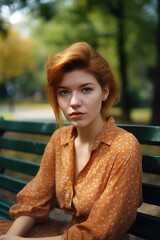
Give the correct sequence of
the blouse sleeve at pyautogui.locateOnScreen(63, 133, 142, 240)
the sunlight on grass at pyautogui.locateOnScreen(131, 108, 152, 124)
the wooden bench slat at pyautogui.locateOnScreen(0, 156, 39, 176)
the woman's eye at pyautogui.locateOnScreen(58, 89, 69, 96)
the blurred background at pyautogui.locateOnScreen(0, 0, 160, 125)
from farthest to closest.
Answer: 1. the sunlight on grass at pyautogui.locateOnScreen(131, 108, 152, 124)
2. the blurred background at pyautogui.locateOnScreen(0, 0, 160, 125)
3. the wooden bench slat at pyautogui.locateOnScreen(0, 156, 39, 176)
4. the woman's eye at pyautogui.locateOnScreen(58, 89, 69, 96)
5. the blouse sleeve at pyautogui.locateOnScreen(63, 133, 142, 240)

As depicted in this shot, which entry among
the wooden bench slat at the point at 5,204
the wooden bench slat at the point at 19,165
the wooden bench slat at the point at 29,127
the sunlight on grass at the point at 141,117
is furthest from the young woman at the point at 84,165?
the sunlight on grass at the point at 141,117

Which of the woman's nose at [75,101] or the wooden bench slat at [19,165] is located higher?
the woman's nose at [75,101]

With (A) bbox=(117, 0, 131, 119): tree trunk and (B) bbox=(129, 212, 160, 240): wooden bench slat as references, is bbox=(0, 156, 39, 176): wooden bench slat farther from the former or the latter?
(A) bbox=(117, 0, 131, 119): tree trunk

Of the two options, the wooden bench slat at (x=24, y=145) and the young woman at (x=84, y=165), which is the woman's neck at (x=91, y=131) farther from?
the wooden bench slat at (x=24, y=145)

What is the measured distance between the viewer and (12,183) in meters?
3.38

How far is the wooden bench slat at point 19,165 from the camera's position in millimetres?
3180

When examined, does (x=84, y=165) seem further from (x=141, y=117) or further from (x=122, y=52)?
(x=141, y=117)

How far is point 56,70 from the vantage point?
7.06 ft

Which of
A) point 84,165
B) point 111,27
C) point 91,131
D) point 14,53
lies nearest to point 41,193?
point 84,165

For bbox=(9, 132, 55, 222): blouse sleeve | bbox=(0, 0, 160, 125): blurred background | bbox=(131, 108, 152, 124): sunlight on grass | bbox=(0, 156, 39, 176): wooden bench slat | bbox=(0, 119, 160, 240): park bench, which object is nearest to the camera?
bbox=(0, 119, 160, 240): park bench

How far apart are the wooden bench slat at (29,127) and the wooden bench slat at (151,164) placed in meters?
0.91

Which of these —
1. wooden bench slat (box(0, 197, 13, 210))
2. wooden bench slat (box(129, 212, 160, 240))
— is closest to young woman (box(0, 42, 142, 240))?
wooden bench slat (box(129, 212, 160, 240))

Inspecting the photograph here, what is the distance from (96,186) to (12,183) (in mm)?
1467

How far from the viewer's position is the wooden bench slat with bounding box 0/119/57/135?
3.08 meters
